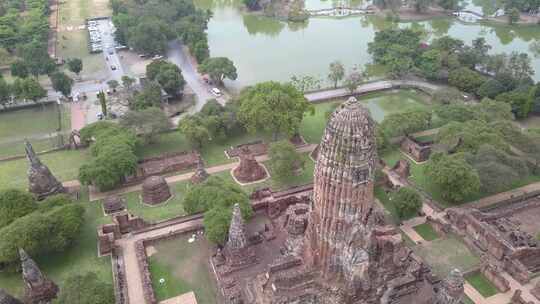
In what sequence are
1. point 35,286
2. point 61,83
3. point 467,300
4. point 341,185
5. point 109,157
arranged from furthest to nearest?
1. point 61,83
2. point 109,157
3. point 467,300
4. point 35,286
5. point 341,185

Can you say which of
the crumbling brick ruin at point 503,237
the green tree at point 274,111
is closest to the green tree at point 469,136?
the crumbling brick ruin at point 503,237

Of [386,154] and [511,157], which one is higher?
[511,157]

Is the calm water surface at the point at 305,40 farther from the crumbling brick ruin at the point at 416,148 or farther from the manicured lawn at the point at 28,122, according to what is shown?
the manicured lawn at the point at 28,122

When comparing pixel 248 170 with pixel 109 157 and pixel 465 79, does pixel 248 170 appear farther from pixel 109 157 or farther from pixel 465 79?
pixel 465 79

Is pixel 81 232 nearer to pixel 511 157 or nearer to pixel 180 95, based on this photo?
pixel 180 95

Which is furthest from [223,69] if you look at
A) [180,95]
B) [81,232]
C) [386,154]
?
[81,232]

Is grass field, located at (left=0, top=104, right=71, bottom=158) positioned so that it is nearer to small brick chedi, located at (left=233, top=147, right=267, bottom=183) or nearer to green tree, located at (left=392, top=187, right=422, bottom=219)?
small brick chedi, located at (left=233, top=147, right=267, bottom=183)

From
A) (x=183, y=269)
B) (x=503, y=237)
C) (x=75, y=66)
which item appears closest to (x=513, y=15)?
(x=503, y=237)
